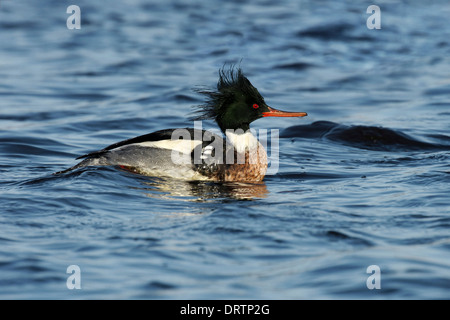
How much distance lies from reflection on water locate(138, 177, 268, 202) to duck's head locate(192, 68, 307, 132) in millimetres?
949

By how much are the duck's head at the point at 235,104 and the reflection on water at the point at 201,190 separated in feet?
3.11

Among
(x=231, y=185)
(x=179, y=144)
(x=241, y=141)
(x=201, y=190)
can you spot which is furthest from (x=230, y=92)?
(x=201, y=190)

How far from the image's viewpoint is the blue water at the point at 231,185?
6.25 m

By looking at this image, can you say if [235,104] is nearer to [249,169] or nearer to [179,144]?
[249,169]

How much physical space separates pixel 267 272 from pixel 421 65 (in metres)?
13.1

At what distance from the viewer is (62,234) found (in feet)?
23.2

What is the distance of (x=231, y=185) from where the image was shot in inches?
375

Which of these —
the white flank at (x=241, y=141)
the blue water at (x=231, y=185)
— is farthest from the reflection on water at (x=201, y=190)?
the white flank at (x=241, y=141)

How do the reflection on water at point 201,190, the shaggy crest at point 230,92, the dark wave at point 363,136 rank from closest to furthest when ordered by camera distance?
the reflection on water at point 201,190 < the shaggy crest at point 230,92 < the dark wave at point 363,136

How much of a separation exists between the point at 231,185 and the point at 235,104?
1.17 metres

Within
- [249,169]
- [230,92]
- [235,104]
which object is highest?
[230,92]

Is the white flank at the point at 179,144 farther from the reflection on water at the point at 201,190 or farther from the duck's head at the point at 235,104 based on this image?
the duck's head at the point at 235,104

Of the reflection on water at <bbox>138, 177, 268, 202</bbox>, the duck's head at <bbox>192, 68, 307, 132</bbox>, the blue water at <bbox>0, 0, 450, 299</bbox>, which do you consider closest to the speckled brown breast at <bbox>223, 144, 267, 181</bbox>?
the reflection on water at <bbox>138, 177, 268, 202</bbox>
